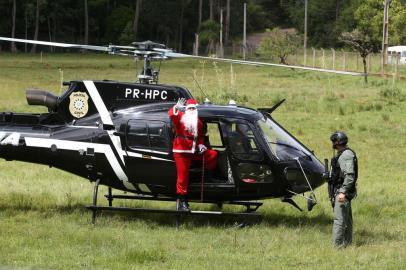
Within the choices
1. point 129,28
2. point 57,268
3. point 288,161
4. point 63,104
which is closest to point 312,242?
point 288,161

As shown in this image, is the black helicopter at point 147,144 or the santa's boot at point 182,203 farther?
the santa's boot at point 182,203

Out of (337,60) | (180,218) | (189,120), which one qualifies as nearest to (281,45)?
(337,60)

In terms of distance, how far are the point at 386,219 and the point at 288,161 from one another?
2.31 metres

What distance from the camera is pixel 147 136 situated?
1189cm

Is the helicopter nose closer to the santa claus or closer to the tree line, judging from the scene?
the santa claus

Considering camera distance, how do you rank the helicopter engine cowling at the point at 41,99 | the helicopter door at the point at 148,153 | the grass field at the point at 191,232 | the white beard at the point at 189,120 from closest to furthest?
the grass field at the point at 191,232 < the white beard at the point at 189,120 < the helicopter door at the point at 148,153 < the helicopter engine cowling at the point at 41,99

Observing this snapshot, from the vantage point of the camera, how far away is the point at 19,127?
1248cm

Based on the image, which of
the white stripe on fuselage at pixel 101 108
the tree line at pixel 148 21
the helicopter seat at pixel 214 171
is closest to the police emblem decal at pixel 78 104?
the white stripe on fuselage at pixel 101 108

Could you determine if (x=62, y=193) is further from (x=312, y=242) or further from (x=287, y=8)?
(x=287, y=8)

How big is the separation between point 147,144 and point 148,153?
0.47 feet

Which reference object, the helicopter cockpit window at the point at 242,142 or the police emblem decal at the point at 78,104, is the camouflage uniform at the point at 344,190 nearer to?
the helicopter cockpit window at the point at 242,142

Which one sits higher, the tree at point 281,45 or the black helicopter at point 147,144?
the tree at point 281,45

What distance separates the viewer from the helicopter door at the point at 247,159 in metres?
11.5

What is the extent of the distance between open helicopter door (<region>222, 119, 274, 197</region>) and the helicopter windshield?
19 centimetres
